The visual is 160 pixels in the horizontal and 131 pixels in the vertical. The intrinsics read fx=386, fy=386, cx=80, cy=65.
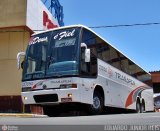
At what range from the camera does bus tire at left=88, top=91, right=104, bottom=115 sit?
10.0 metres

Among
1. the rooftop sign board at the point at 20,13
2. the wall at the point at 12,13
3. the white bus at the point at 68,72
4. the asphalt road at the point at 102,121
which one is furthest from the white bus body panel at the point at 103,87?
the wall at the point at 12,13

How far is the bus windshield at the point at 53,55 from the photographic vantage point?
9.71 meters

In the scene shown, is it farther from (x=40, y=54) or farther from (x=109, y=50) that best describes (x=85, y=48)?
(x=109, y=50)

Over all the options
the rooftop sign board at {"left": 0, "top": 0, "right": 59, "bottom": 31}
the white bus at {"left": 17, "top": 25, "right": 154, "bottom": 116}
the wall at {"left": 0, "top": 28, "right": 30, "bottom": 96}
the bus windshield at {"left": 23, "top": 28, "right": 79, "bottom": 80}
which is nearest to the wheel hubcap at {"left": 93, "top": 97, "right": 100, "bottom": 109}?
the white bus at {"left": 17, "top": 25, "right": 154, "bottom": 116}

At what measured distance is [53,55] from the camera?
9.72 meters

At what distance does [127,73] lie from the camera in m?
13.9

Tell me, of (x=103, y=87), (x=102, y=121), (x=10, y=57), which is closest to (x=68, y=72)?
(x=103, y=87)

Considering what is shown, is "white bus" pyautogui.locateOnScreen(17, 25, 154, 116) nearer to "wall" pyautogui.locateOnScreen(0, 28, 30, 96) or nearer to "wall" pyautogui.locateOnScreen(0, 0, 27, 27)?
"wall" pyautogui.locateOnScreen(0, 0, 27, 27)

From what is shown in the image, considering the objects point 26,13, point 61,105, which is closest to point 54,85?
point 61,105

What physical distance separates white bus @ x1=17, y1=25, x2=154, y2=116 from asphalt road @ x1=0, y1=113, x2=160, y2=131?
16.9ft

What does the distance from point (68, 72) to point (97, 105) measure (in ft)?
4.72

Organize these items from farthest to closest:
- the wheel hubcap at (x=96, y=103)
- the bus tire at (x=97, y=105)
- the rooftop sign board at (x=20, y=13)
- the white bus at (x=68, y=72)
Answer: the rooftop sign board at (x=20, y=13) → the wheel hubcap at (x=96, y=103) → the bus tire at (x=97, y=105) → the white bus at (x=68, y=72)

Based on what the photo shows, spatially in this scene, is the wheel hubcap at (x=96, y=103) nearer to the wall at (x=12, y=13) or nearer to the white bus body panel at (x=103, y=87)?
the white bus body panel at (x=103, y=87)

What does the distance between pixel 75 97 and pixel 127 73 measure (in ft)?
15.4
